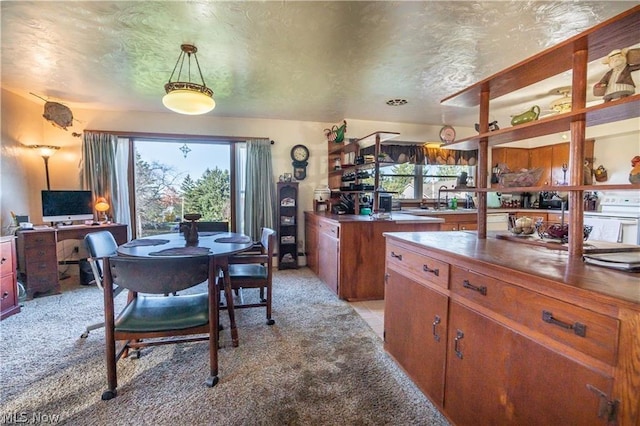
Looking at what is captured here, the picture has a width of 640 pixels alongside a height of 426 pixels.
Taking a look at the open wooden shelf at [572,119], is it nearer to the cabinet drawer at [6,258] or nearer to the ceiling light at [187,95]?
the ceiling light at [187,95]

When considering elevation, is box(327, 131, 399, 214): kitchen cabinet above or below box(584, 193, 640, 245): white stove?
above

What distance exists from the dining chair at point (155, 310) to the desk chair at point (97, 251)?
1.68 ft

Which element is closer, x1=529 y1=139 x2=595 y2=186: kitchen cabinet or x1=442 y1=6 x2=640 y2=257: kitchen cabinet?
x1=442 y1=6 x2=640 y2=257: kitchen cabinet

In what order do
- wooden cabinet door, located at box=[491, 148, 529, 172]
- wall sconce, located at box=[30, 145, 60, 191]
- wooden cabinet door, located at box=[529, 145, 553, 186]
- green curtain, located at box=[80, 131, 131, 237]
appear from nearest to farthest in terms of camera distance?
wall sconce, located at box=[30, 145, 60, 191]
green curtain, located at box=[80, 131, 131, 237]
wooden cabinet door, located at box=[529, 145, 553, 186]
wooden cabinet door, located at box=[491, 148, 529, 172]

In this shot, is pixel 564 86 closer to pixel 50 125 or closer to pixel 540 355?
pixel 540 355

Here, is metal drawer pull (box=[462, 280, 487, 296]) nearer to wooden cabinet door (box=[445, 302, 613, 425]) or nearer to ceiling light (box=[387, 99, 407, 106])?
wooden cabinet door (box=[445, 302, 613, 425])

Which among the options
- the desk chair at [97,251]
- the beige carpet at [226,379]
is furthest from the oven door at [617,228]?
the desk chair at [97,251]

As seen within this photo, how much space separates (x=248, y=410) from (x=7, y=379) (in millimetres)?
1590

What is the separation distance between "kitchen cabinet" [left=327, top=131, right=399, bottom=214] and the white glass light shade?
2.05m

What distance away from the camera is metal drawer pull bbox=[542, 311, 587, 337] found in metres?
0.89

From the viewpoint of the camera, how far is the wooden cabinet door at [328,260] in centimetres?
343

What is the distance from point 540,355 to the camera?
102 centimetres

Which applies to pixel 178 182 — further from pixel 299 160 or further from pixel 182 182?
pixel 299 160

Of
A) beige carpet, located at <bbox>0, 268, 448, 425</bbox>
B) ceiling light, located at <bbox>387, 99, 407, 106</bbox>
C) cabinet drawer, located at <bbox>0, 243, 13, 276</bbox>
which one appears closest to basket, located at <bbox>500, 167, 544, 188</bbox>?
beige carpet, located at <bbox>0, 268, 448, 425</bbox>
